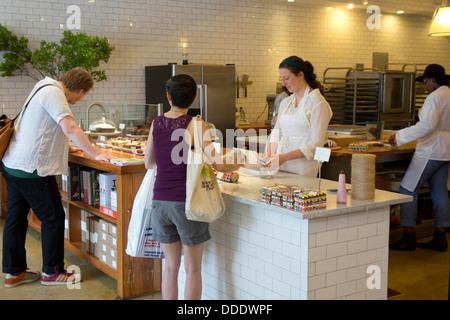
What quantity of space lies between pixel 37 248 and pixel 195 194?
322 centimetres

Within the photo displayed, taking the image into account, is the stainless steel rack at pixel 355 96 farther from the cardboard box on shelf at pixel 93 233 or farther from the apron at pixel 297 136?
the cardboard box on shelf at pixel 93 233

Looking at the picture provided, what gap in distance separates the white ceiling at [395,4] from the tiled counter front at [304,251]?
21.5 feet

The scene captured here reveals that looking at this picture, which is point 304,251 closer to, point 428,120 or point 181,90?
point 181,90

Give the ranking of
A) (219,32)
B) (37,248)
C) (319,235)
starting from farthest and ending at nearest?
(219,32) < (37,248) < (319,235)

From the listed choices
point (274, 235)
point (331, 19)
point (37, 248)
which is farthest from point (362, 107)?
point (274, 235)

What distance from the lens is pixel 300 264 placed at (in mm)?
2854

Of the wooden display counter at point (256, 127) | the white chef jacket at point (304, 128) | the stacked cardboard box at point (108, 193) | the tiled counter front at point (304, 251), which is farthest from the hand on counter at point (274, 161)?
the wooden display counter at point (256, 127)

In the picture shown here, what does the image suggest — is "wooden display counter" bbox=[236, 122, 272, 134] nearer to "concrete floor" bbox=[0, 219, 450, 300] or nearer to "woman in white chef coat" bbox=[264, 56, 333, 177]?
"concrete floor" bbox=[0, 219, 450, 300]

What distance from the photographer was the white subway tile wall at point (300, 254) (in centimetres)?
285

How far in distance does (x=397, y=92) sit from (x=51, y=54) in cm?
575

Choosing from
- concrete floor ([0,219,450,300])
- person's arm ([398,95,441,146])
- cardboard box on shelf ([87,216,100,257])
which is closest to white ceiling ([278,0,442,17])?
person's arm ([398,95,441,146])

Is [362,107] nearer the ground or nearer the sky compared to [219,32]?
nearer the ground

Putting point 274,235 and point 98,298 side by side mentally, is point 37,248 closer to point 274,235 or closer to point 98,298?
point 98,298
